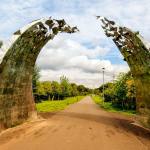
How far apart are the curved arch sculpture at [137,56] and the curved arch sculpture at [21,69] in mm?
2734

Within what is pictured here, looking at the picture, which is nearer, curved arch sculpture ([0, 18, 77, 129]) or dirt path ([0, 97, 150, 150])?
dirt path ([0, 97, 150, 150])

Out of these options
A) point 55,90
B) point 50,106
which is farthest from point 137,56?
point 55,90

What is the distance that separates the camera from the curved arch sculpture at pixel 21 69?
17.5 m

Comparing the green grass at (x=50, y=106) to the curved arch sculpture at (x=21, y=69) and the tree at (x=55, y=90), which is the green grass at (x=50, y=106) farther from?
the tree at (x=55, y=90)

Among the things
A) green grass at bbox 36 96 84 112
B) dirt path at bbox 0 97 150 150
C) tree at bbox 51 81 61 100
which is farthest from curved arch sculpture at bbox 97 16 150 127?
tree at bbox 51 81 61 100

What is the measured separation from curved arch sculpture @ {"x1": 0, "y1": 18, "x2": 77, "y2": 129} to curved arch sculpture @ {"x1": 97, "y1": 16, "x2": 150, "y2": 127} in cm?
273

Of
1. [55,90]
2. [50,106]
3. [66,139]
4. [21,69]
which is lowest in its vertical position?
[66,139]

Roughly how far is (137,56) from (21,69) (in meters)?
6.44

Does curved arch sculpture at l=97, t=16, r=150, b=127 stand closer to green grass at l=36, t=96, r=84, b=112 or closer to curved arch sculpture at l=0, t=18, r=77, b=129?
curved arch sculpture at l=0, t=18, r=77, b=129

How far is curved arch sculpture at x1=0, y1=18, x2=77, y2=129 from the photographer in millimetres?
17469

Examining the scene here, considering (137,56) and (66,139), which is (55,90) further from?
(66,139)

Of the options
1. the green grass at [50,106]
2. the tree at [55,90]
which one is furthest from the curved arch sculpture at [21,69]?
the tree at [55,90]

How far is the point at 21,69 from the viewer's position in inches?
797

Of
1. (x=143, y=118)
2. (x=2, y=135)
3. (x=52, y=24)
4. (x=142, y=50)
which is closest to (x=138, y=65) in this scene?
(x=142, y=50)
